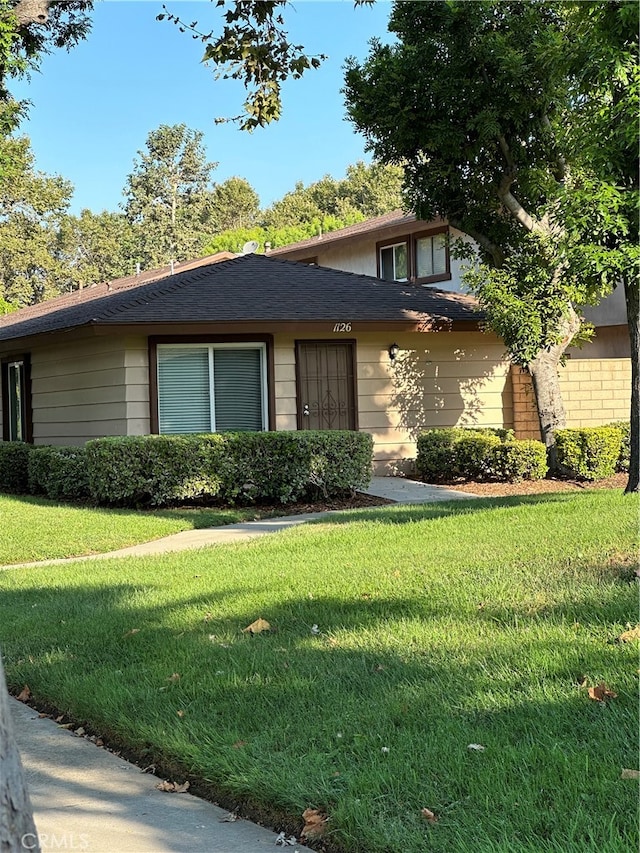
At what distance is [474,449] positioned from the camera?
16469mm

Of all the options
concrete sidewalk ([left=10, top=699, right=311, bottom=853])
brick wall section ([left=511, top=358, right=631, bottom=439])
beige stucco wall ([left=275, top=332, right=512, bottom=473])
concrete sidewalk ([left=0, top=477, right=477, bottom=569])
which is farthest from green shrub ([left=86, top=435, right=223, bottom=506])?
concrete sidewalk ([left=10, top=699, right=311, bottom=853])

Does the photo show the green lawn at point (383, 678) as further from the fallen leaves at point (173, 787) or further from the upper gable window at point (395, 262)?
the upper gable window at point (395, 262)

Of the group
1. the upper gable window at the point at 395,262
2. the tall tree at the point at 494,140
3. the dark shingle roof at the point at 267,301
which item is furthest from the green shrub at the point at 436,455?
the upper gable window at the point at 395,262

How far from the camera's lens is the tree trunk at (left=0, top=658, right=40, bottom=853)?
274 cm

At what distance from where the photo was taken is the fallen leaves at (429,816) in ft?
11.7

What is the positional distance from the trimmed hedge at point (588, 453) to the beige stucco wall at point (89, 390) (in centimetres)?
723

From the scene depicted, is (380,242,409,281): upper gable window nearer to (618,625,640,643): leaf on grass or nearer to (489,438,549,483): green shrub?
(489,438,549,483): green shrub

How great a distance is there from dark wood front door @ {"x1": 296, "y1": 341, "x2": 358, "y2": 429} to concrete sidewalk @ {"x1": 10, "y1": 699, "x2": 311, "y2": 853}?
12.9 metres

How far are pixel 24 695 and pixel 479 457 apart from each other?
11.5 metres

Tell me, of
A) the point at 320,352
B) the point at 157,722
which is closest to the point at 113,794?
the point at 157,722

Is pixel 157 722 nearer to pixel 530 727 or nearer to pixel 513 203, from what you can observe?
pixel 530 727

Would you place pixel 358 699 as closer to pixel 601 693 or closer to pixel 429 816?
pixel 601 693

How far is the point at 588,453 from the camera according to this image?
16.6m

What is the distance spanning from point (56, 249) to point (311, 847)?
63.8 m
